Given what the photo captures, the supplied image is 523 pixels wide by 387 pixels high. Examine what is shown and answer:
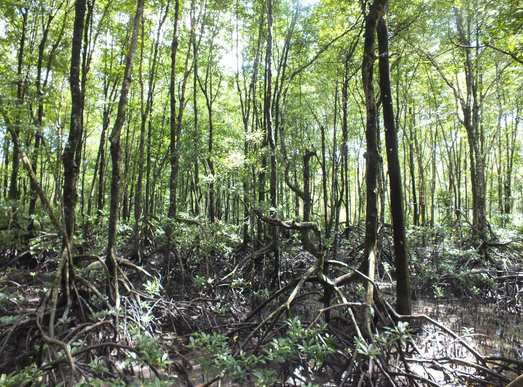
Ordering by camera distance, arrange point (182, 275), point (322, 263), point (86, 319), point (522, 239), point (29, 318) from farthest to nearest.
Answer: point (522, 239)
point (182, 275)
point (322, 263)
point (86, 319)
point (29, 318)

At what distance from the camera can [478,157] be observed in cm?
948

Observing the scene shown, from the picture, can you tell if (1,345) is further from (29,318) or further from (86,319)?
(86,319)

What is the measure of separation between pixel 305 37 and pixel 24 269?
10.9m

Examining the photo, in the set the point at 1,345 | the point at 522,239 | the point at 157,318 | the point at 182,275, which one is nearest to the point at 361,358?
the point at 157,318

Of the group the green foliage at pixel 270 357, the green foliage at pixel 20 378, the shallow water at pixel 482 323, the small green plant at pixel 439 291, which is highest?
the green foliage at pixel 20 378

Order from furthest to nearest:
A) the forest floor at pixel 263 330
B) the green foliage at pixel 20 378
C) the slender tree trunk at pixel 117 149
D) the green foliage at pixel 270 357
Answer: the slender tree trunk at pixel 117 149, the forest floor at pixel 263 330, the green foliage at pixel 270 357, the green foliage at pixel 20 378

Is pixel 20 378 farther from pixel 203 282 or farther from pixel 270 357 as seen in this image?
pixel 203 282

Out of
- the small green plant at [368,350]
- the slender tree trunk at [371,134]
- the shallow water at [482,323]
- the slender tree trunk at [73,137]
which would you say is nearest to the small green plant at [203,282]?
the slender tree trunk at [73,137]

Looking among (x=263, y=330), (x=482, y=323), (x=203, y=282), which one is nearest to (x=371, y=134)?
(x=263, y=330)

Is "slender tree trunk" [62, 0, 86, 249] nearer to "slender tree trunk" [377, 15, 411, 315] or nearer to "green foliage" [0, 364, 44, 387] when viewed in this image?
"green foliage" [0, 364, 44, 387]

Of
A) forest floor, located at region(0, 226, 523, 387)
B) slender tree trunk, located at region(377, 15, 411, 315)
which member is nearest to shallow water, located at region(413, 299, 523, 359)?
forest floor, located at region(0, 226, 523, 387)

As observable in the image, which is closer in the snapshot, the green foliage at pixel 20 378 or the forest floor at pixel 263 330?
the green foliage at pixel 20 378

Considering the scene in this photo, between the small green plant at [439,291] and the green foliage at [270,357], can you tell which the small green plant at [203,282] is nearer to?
the green foliage at [270,357]

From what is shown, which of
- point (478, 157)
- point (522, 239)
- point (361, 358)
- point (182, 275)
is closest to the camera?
point (361, 358)
